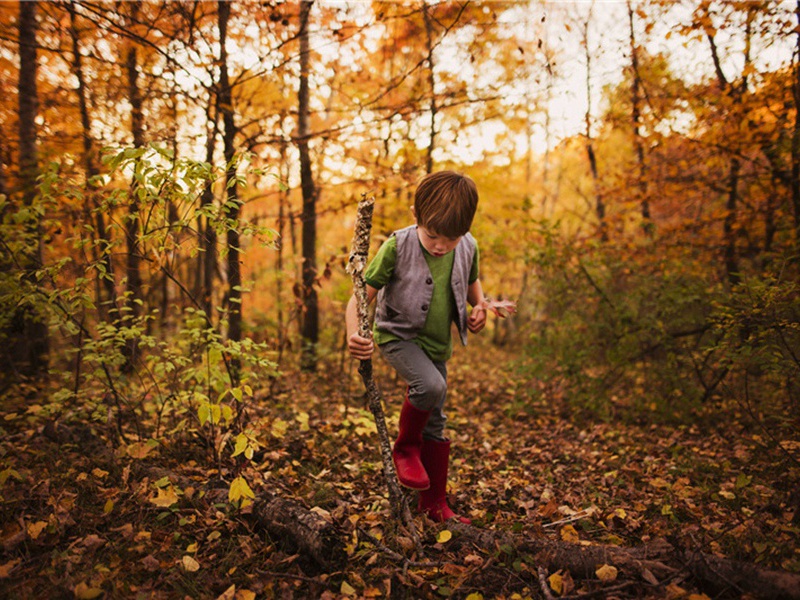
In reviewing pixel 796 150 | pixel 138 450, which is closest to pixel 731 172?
pixel 796 150

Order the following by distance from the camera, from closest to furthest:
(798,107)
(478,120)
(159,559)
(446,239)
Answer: (159,559), (446,239), (798,107), (478,120)

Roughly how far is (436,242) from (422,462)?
1368 mm

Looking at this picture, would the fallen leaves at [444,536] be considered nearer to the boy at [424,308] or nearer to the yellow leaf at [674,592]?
the boy at [424,308]

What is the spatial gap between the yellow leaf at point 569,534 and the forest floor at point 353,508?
0.04 feet

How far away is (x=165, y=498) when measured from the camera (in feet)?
8.36

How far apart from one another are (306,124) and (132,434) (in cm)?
482

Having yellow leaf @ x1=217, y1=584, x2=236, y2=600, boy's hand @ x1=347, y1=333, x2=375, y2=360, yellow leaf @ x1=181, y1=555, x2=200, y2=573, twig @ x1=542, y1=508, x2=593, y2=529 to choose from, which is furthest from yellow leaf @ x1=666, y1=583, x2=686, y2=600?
yellow leaf @ x1=181, y1=555, x2=200, y2=573

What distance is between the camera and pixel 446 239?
8.25 feet

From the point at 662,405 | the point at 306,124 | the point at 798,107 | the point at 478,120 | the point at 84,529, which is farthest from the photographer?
the point at 478,120

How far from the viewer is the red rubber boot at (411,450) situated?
2.55m

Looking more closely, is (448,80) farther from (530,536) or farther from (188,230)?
(530,536)

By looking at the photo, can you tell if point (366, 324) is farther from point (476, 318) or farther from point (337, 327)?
point (337, 327)

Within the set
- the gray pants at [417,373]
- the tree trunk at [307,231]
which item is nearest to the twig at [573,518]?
the gray pants at [417,373]

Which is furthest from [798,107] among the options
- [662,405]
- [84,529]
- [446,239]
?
[84,529]
